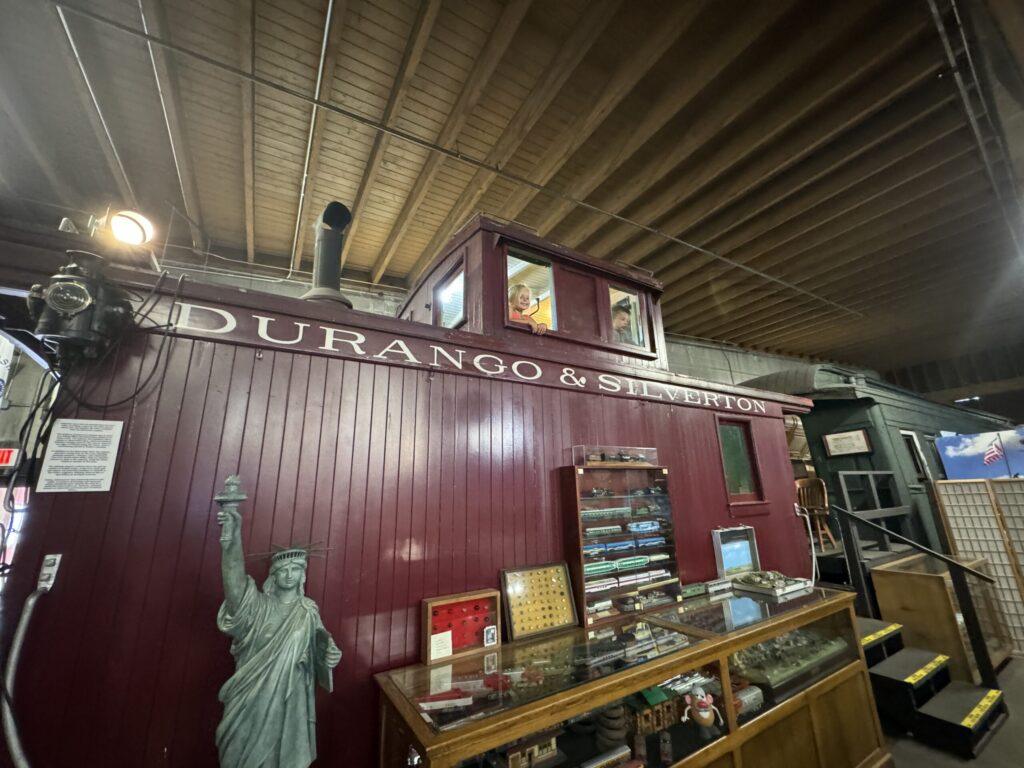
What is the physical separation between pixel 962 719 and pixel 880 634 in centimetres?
89

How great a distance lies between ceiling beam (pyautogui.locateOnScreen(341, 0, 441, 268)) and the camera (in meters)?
2.95

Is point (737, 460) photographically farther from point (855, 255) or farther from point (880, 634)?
point (855, 255)

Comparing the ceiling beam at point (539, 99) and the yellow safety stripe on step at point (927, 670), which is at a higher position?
the ceiling beam at point (539, 99)

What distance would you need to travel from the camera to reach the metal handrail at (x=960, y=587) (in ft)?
14.0

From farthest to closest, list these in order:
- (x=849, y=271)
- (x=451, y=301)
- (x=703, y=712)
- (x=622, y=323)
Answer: (x=849, y=271) < (x=622, y=323) < (x=451, y=301) < (x=703, y=712)

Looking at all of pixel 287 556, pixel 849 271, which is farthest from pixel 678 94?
pixel 849 271

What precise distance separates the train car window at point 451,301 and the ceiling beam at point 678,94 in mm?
1727

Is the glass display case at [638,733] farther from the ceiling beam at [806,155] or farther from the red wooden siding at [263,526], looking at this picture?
the ceiling beam at [806,155]

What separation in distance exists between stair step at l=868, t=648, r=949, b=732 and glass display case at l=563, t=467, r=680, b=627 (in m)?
2.42

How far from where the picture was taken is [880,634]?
4.43 metres

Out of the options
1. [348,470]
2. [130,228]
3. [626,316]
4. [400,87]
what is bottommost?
[348,470]

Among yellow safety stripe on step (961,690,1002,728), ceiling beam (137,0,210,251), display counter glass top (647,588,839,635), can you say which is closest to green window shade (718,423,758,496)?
display counter glass top (647,588,839,635)

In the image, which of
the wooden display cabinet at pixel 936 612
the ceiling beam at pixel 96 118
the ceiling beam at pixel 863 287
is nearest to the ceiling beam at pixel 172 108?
the ceiling beam at pixel 96 118

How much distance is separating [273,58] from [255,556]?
378 cm
